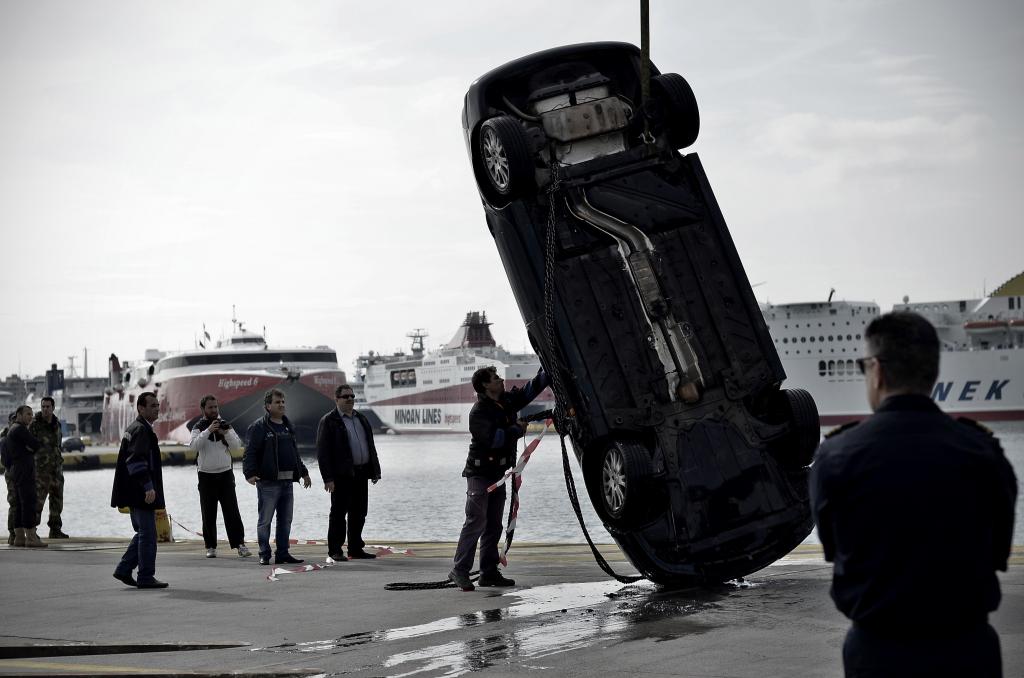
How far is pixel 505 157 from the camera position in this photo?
861 centimetres

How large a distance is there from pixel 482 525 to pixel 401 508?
2263 cm

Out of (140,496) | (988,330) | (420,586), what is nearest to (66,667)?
(420,586)

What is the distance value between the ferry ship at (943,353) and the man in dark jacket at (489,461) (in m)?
68.6

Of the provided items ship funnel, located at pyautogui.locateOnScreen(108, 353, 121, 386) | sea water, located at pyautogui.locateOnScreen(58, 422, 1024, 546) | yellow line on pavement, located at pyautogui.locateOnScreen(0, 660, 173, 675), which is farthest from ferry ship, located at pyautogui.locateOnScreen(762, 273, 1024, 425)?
yellow line on pavement, located at pyautogui.locateOnScreen(0, 660, 173, 675)

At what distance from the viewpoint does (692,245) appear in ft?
28.4

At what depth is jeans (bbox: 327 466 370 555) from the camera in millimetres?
11953

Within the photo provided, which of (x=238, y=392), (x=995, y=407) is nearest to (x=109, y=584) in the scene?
(x=238, y=392)

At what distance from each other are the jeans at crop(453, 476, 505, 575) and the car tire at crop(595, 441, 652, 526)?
110 cm

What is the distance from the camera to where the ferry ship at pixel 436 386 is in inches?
4213

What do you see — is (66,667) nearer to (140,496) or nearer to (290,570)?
(140,496)

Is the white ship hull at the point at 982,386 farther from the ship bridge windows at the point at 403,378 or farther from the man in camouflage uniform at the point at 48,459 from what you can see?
the man in camouflage uniform at the point at 48,459

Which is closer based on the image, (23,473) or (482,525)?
(482,525)

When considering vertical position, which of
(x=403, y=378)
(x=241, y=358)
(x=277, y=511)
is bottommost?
(x=277, y=511)

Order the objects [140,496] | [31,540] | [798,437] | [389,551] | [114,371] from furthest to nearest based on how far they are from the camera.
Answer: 1. [114,371]
2. [31,540]
3. [389,551]
4. [140,496]
5. [798,437]
